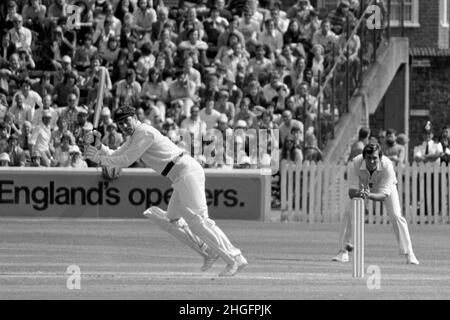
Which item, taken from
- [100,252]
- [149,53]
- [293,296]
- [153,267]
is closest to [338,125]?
[149,53]

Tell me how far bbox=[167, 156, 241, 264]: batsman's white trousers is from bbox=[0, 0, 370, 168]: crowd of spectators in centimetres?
1108

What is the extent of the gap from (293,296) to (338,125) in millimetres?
15614

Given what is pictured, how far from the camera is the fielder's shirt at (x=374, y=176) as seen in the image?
21.0m

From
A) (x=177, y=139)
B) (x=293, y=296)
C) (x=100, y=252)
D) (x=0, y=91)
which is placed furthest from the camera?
(x=0, y=91)

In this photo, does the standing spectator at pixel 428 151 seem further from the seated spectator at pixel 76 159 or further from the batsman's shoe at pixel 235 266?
the batsman's shoe at pixel 235 266

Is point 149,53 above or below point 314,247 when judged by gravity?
above

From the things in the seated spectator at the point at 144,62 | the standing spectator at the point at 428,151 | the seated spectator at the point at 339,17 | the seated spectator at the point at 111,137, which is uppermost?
the seated spectator at the point at 339,17

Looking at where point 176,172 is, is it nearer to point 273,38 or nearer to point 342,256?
point 342,256

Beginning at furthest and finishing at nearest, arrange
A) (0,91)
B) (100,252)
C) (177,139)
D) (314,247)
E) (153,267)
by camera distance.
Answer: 1. (0,91)
2. (177,139)
3. (314,247)
4. (100,252)
5. (153,267)

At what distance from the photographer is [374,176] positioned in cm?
2111

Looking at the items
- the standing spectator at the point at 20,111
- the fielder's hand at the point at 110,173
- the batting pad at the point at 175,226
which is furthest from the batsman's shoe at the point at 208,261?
the standing spectator at the point at 20,111

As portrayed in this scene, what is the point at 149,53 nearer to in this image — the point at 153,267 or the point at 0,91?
the point at 0,91

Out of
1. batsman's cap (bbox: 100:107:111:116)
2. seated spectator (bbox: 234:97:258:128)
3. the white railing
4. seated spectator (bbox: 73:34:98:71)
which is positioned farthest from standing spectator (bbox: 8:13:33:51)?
the white railing

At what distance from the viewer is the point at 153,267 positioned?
20109mm
